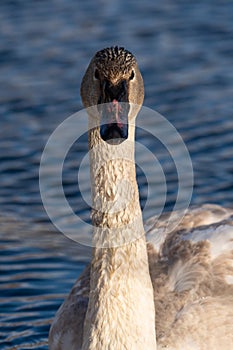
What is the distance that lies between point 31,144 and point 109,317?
4.66m

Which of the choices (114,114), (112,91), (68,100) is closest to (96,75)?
(112,91)

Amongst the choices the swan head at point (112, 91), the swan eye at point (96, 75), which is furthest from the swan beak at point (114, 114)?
the swan eye at point (96, 75)

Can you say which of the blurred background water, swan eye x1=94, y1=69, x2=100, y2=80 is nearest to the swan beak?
swan eye x1=94, y1=69, x2=100, y2=80

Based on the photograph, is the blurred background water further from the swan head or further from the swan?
the swan head

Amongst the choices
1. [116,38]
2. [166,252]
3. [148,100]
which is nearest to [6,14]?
[116,38]

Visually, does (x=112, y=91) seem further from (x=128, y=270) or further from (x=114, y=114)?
(x=128, y=270)

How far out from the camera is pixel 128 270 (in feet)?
18.2

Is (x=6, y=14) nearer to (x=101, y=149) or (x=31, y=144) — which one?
(x=31, y=144)

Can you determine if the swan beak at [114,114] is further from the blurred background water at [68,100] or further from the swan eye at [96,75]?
the blurred background water at [68,100]

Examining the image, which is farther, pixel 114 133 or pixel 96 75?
pixel 96 75

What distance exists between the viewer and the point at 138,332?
5.62 metres

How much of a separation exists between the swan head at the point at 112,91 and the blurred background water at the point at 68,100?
8.37 ft

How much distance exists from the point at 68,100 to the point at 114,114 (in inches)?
235

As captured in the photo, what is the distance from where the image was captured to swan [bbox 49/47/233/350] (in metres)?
5.28
